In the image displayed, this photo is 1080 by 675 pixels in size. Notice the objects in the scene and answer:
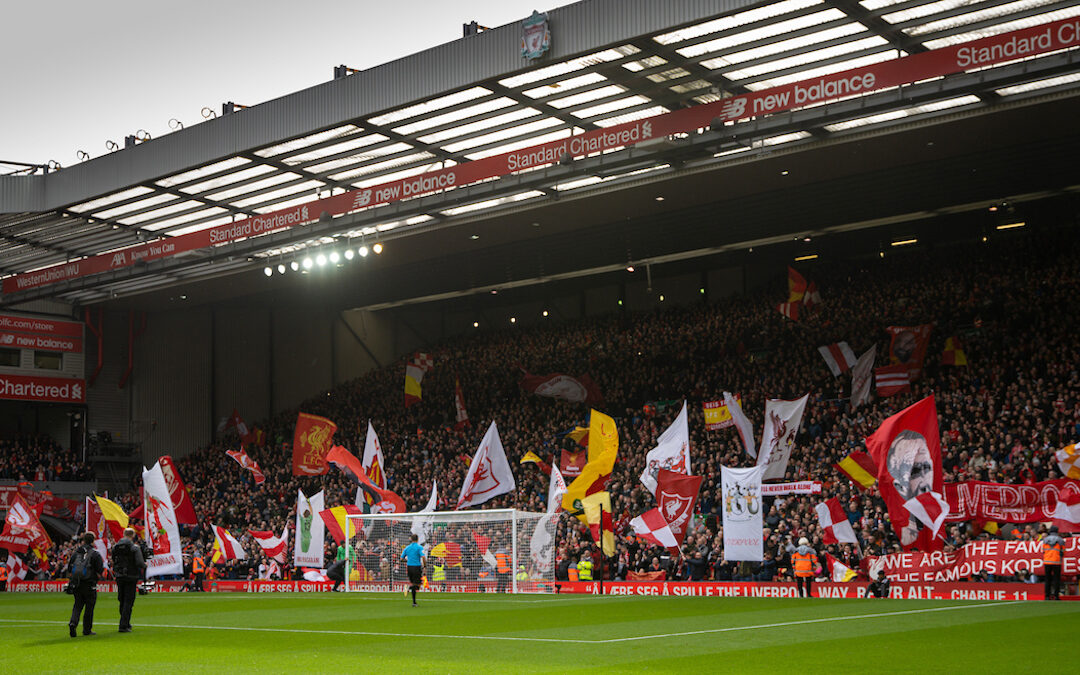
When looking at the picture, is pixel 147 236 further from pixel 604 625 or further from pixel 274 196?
pixel 604 625

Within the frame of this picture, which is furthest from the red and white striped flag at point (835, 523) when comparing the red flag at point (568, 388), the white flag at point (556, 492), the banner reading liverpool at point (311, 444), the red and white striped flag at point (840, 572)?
the banner reading liverpool at point (311, 444)

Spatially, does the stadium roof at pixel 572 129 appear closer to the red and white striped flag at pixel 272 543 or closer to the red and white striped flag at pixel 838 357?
the red and white striped flag at pixel 838 357

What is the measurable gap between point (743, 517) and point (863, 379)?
10028 millimetres

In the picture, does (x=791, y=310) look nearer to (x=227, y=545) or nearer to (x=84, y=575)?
(x=227, y=545)

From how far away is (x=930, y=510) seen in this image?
21.8 meters

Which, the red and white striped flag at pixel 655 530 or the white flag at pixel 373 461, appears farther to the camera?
the white flag at pixel 373 461

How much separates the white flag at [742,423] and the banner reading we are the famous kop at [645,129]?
9106 mm

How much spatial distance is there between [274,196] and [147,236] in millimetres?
7305

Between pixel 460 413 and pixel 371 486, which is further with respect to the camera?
pixel 460 413

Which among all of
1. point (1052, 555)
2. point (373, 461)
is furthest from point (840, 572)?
point (373, 461)

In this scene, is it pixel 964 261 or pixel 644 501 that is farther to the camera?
pixel 964 261

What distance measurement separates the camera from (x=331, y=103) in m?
30.6

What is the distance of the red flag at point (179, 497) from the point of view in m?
33.2

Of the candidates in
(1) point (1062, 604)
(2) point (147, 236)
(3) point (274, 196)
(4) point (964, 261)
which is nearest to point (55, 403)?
(2) point (147, 236)
